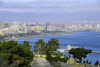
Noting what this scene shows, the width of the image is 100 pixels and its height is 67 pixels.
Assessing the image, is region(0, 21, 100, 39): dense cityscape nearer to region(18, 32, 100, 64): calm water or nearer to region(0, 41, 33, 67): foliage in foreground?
region(18, 32, 100, 64): calm water

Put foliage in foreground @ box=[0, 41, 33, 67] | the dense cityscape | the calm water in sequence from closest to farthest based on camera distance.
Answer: foliage in foreground @ box=[0, 41, 33, 67] → the calm water → the dense cityscape

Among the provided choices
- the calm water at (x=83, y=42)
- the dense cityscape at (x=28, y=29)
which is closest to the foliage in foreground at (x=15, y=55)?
the calm water at (x=83, y=42)

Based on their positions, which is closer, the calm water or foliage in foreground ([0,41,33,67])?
foliage in foreground ([0,41,33,67])

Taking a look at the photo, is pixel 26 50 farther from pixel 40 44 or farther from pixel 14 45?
pixel 40 44

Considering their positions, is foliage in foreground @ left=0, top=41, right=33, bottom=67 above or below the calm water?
above

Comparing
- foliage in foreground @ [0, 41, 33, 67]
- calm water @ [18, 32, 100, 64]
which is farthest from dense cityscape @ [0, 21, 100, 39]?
foliage in foreground @ [0, 41, 33, 67]

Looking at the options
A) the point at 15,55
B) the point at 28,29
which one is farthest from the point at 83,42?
the point at 28,29

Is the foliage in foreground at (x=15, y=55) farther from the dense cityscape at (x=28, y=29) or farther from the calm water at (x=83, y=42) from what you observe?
the dense cityscape at (x=28, y=29)

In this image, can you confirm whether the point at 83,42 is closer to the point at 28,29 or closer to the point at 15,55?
the point at 15,55

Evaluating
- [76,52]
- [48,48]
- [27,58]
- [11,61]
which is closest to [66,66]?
[76,52]

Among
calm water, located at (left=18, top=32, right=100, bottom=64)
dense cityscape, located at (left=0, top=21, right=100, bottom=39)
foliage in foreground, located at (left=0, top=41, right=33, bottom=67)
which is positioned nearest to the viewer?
foliage in foreground, located at (left=0, top=41, right=33, bottom=67)

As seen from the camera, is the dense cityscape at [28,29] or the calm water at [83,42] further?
the dense cityscape at [28,29]
